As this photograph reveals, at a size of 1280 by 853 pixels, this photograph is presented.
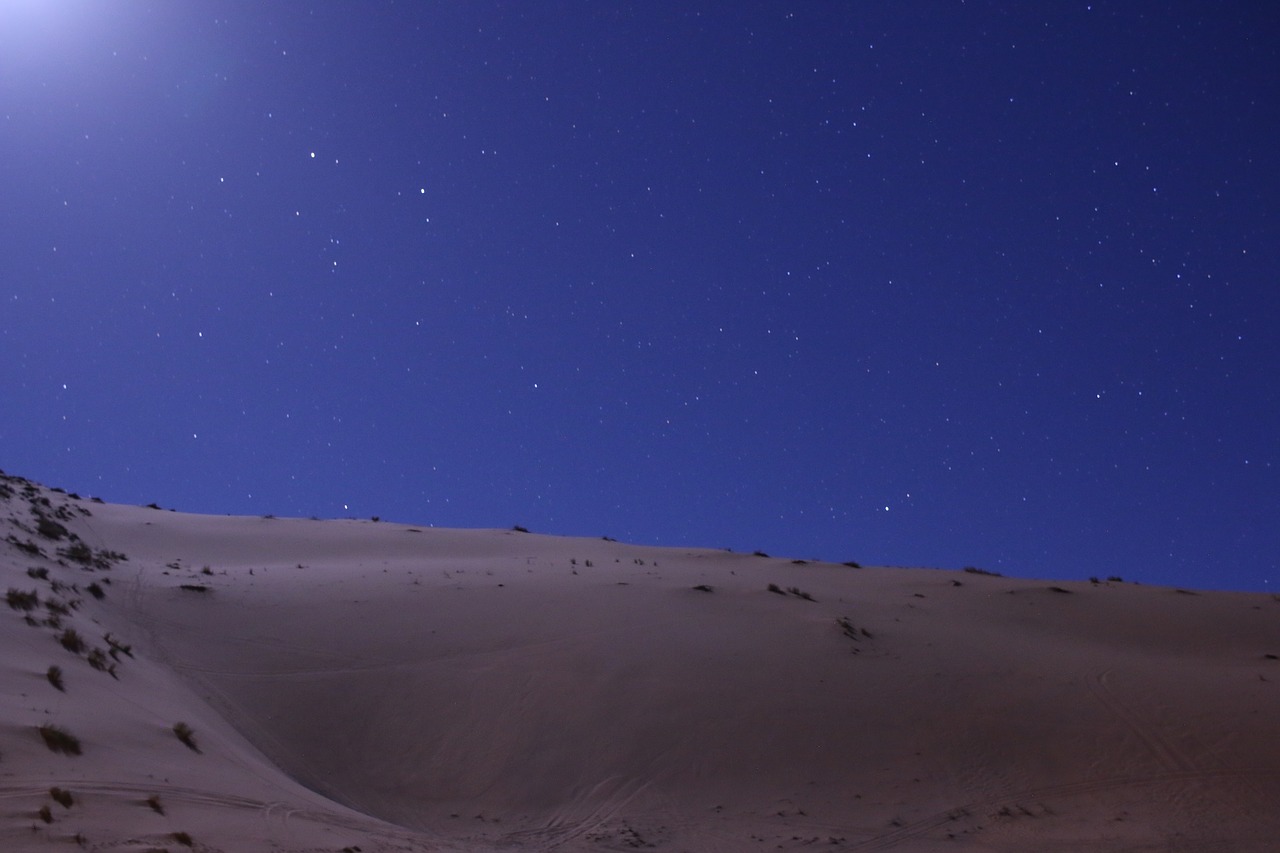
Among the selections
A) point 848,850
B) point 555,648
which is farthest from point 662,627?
point 848,850

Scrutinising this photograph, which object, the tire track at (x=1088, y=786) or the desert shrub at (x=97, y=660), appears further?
the tire track at (x=1088, y=786)

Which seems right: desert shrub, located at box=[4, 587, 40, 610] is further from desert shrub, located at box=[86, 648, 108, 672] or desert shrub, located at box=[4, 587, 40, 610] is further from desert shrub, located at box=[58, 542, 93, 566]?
desert shrub, located at box=[58, 542, 93, 566]

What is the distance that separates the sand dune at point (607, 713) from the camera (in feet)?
25.6

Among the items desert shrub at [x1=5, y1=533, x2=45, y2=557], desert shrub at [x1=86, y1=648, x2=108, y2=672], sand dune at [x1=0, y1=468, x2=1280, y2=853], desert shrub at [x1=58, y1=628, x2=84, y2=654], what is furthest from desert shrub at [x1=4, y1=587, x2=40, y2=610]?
desert shrub at [x1=5, y1=533, x2=45, y2=557]

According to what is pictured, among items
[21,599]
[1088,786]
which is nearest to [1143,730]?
[1088,786]

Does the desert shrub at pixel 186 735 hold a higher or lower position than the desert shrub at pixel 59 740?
lower

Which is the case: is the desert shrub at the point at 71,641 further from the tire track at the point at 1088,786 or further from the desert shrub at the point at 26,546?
the tire track at the point at 1088,786

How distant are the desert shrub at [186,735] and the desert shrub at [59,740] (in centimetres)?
141

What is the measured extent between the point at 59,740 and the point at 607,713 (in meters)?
6.62

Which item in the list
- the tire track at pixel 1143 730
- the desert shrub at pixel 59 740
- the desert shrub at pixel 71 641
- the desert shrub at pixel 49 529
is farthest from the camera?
the desert shrub at pixel 49 529

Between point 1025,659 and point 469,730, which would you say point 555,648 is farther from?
point 1025,659

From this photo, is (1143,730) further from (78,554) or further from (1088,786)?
(78,554)

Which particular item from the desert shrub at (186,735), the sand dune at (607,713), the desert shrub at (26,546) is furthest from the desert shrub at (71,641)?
the desert shrub at (26,546)

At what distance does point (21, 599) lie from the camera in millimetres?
10273
